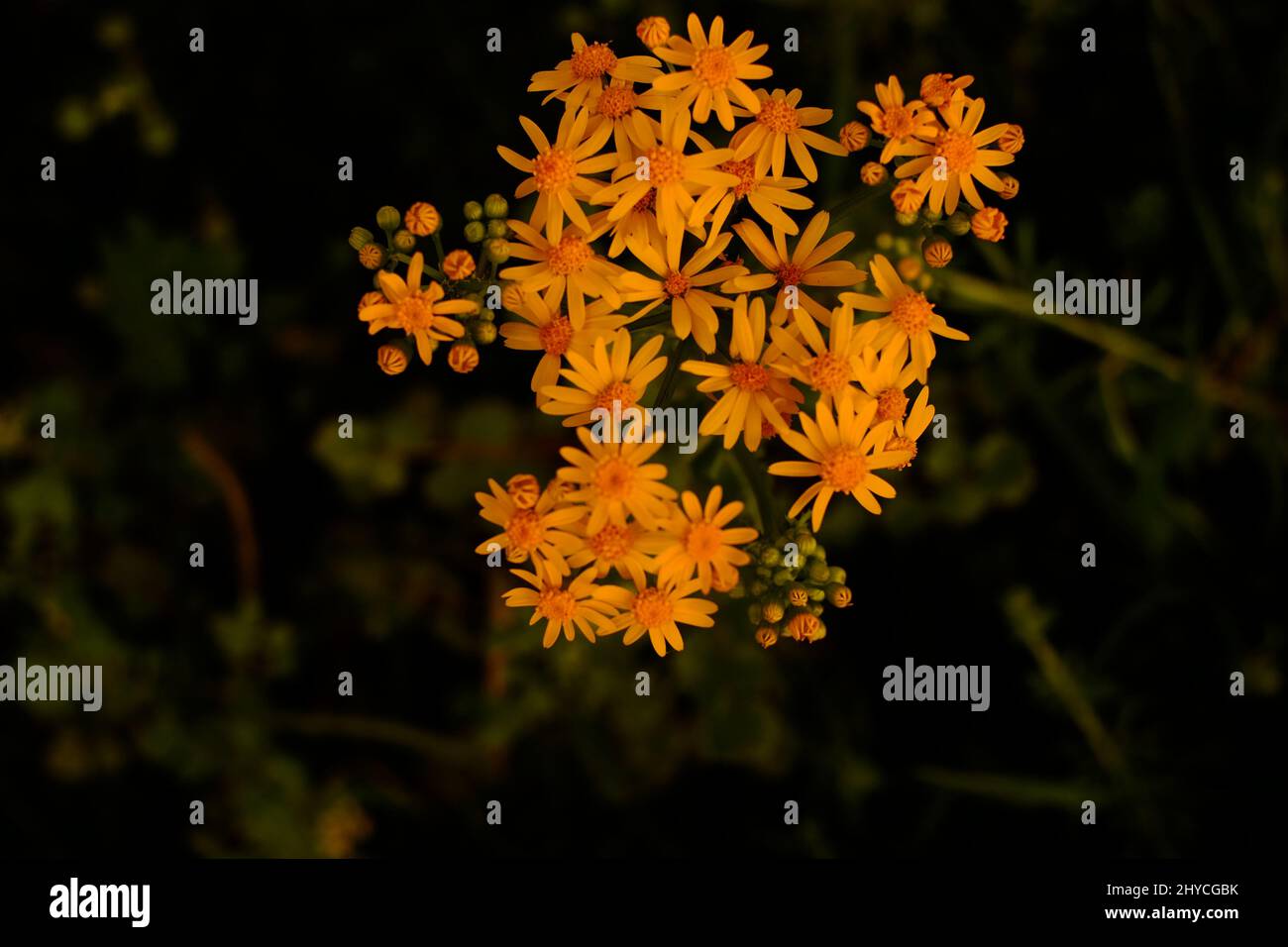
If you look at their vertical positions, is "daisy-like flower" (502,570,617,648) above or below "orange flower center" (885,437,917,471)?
below

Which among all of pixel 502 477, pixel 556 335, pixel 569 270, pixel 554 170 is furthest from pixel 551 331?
pixel 502 477

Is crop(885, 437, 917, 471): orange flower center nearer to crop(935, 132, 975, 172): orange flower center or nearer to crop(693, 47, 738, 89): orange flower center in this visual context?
crop(935, 132, 975, 172): orange flower center

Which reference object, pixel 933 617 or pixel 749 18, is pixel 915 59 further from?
pixel 933 617

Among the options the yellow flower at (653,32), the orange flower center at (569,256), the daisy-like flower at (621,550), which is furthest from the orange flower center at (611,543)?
the yellow flower at (653,32)

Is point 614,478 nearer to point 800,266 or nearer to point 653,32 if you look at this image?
point 800,266

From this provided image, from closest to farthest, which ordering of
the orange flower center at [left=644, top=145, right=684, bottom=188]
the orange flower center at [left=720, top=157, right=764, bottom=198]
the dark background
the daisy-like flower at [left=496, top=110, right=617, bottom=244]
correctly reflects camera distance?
the orange flower center at [left=644, top=145, right=684, bottom=188] → the daisy-like flower at [left=496, top=110, right=617, bottom=244] → the orange flower center at [left=720, top=157, right=764, bottom=198] → the dark background

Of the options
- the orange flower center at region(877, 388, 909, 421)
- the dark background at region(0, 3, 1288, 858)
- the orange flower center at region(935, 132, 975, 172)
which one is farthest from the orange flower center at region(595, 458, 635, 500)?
the dark background at region(0, 3, 1288, 858)
